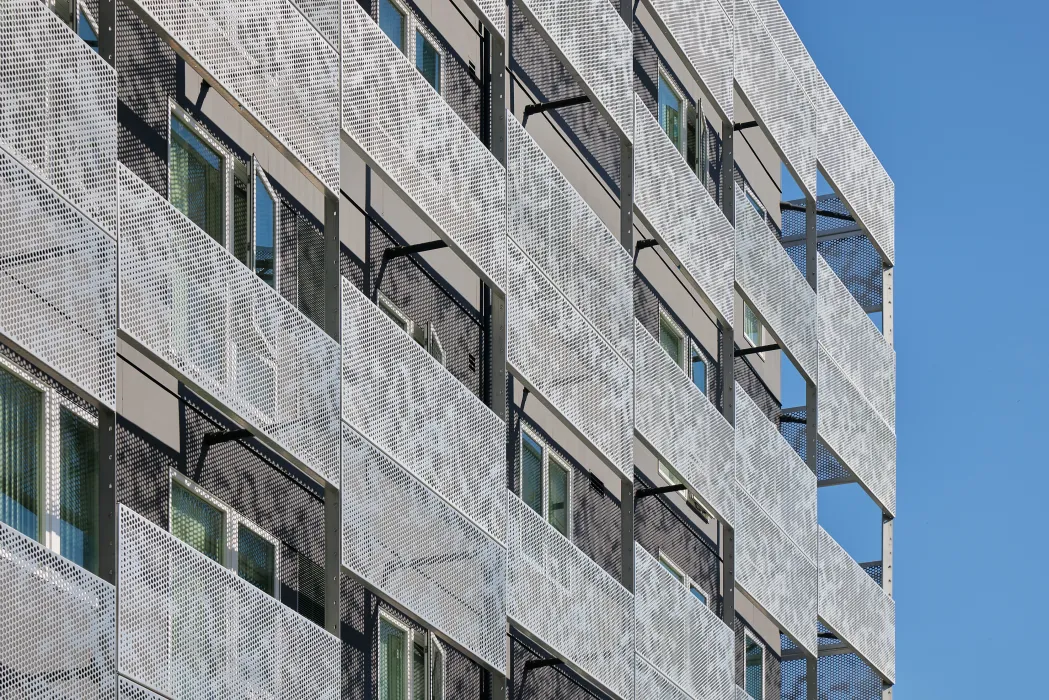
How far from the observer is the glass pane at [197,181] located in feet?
59.5

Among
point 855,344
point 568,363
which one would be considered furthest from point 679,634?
point 855,344

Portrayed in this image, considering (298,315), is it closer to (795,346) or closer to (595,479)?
(595,479)

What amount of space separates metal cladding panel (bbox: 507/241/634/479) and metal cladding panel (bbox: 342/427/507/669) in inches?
102

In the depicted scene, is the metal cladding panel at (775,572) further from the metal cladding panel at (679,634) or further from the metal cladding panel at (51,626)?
the metal cladding panel at (51,626)

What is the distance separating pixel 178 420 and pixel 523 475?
705cm

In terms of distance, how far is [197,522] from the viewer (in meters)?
18.1

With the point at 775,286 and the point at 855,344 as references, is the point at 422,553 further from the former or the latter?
the point at 855,344

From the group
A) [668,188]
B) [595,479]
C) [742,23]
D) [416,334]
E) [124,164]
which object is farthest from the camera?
[742,23]

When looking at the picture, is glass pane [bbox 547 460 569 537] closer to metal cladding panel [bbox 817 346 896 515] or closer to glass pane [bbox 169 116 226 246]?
glass pane [bbox 169 116 226 246]

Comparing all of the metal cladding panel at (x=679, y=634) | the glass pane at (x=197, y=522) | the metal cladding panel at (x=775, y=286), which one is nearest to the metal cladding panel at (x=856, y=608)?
the metal cladding panel at (x=775, y=286)

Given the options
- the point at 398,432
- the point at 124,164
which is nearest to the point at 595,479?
the point at 398,432

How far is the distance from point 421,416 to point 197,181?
3823 millimetres

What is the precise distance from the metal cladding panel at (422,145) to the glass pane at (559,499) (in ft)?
10.9

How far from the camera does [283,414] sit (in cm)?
1845
